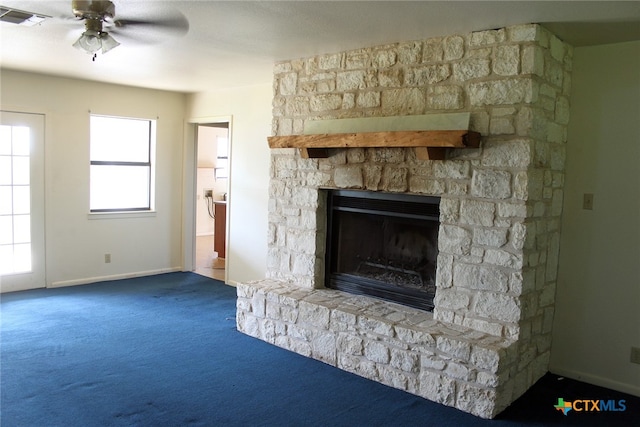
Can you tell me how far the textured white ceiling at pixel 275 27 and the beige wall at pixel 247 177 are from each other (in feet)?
3.10

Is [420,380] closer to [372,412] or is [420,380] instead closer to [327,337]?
[372,412]

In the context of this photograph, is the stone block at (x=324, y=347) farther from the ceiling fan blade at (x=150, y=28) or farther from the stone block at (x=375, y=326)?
the ceiling fan blade at (x=150, y=28)

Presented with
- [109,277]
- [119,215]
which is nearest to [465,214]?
[119,215]

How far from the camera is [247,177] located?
6.01 m

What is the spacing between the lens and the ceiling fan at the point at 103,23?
3078mm

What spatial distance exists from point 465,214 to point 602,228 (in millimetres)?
1015

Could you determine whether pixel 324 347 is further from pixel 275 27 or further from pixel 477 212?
pixel 275 27

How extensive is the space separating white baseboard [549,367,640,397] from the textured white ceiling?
91.6 inches

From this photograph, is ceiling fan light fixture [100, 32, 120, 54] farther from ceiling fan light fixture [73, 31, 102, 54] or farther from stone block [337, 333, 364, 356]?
stone block [337, 333, 364, 356]

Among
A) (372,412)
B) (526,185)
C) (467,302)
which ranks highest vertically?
(526,185)

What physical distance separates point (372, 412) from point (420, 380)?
433mm

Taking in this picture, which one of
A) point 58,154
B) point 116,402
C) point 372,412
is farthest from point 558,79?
point 58,154

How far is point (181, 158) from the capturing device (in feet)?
22.4

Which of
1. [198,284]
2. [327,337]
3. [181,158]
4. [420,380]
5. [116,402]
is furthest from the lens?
[181,158]
